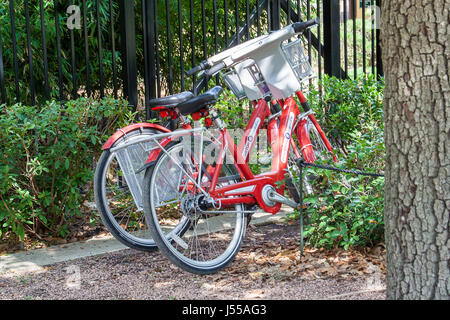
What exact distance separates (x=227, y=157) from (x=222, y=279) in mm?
896

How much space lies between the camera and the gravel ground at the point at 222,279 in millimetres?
3881

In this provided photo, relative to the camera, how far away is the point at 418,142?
296 centimetres

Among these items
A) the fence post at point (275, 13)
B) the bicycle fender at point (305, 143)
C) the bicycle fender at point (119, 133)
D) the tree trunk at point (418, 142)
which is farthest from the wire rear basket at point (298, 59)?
the fence post at point (275, 13)

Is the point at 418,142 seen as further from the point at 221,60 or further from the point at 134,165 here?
the point at 134,165

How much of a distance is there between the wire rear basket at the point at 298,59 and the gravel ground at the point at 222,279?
1.30m

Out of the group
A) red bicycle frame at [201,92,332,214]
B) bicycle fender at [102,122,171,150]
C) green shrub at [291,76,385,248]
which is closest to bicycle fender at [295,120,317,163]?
red bicycle frame at [201,92,332,214]

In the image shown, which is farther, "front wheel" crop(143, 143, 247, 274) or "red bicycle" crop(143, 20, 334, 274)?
"red bicycle" crop(143, 20, 334, 274)

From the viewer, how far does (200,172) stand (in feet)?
13.9

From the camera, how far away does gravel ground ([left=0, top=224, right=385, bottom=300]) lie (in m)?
3.88

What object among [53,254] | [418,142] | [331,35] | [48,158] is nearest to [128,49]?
[48,158]

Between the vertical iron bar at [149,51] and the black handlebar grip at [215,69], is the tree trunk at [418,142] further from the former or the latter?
the vertical iron bar at [149,51]

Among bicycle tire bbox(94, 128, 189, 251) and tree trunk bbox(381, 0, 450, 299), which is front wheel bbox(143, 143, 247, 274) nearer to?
bicycle tire bbox(94, 128, 189, 251)

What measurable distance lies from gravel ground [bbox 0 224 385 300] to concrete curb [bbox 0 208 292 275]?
107mm
